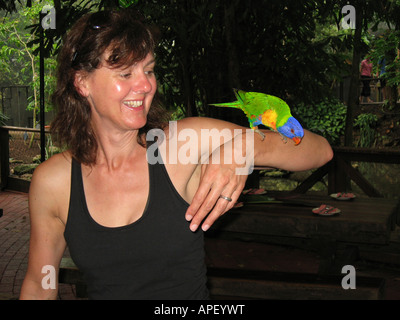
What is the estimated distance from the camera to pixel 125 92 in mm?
1653

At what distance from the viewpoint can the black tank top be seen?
1660 mm

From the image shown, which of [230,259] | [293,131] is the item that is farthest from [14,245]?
[293,131]

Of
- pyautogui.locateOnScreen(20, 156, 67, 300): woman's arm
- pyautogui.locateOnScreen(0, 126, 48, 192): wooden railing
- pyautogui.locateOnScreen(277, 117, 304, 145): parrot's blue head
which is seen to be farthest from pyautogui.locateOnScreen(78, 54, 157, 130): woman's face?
pyautogui.locateOnScreen(0, 126, 48, 192): wooden railing

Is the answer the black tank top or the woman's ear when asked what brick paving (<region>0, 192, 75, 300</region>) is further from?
the woman's ear

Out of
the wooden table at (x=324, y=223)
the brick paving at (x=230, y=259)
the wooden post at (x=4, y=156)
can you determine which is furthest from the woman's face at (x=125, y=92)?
the wooden post at (x=4, y=156)

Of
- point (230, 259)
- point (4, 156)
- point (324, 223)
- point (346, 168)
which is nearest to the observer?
point (324, 223)

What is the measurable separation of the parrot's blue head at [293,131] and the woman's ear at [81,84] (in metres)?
0.77

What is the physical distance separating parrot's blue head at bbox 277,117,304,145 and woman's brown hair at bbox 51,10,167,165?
0.52 m

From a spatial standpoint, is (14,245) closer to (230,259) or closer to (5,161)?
(230,259)

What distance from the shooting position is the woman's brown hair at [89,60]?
168cm

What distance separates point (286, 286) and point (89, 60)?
1.91m

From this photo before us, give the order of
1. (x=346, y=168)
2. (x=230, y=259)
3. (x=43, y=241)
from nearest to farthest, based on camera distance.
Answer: (x=43, y=241) → (x=230, y=259) → (x=346, y=168)

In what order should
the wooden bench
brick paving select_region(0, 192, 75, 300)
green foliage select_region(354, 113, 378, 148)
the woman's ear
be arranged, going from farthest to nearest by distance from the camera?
green foliage select_region(354, 113, 378, 148) < brick paving select_region(0, 192, 75, 300) < the wooden bench < the woman's ear
